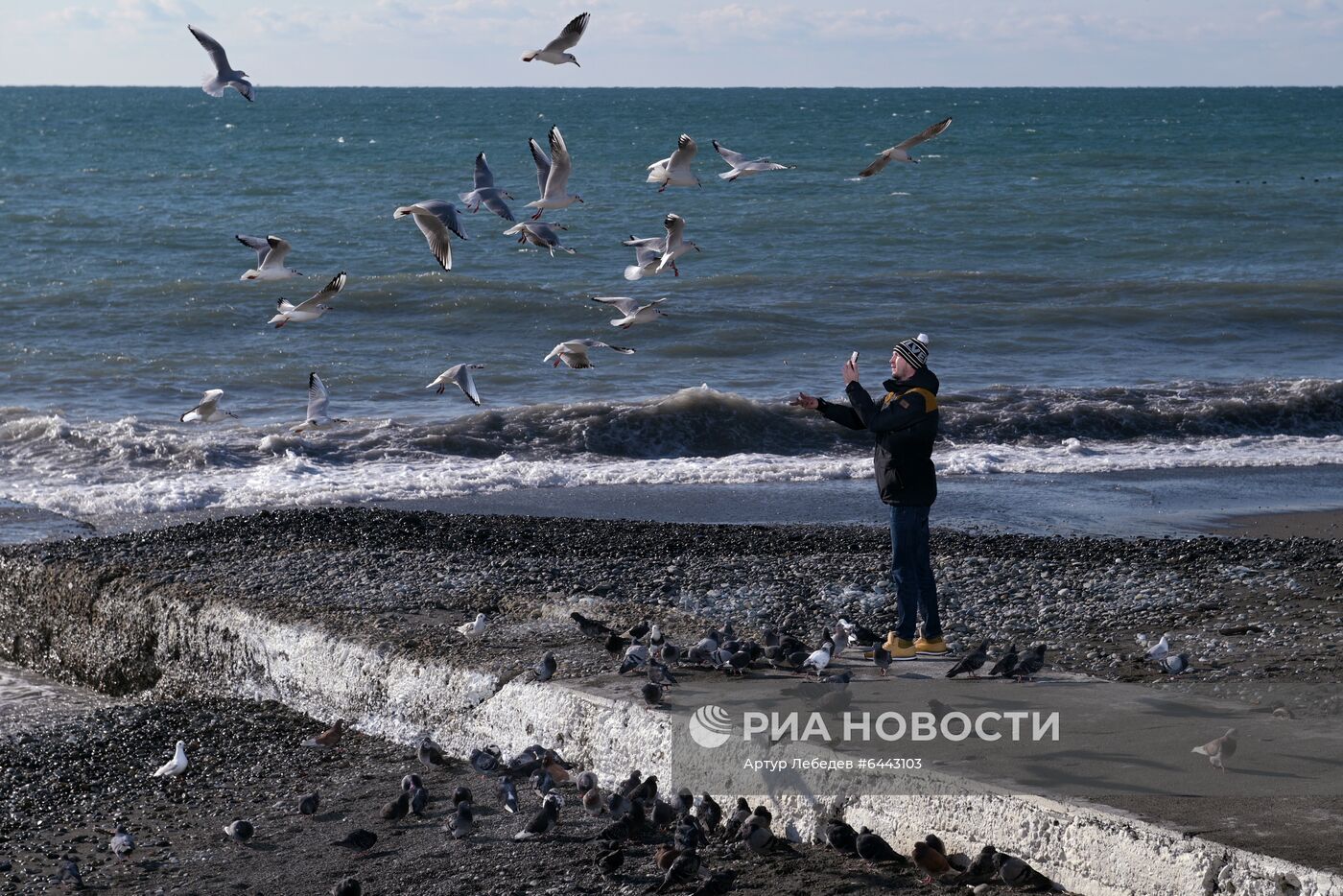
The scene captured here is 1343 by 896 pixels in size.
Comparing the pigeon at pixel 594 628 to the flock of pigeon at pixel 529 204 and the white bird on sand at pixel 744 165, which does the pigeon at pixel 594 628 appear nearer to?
the flock of pigeon at pixel 529 204

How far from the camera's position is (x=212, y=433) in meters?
17.1

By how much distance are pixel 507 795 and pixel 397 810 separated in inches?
20.1

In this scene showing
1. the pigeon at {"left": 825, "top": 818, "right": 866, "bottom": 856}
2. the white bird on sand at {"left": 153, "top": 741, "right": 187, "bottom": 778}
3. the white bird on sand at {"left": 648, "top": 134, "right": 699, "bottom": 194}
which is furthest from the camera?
the white bird on sand at {"left": 648, "top": 134, "right": 699, "bottom": 194}

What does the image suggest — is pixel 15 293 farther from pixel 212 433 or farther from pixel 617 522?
pixel 617 522

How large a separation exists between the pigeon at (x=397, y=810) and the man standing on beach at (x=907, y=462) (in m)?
2.67

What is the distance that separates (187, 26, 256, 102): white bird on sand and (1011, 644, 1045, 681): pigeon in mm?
6276

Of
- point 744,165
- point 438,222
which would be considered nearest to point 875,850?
point 438,222

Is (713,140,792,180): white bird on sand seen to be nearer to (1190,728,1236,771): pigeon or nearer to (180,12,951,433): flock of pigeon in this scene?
(180,12,951,433): flock of pigeon

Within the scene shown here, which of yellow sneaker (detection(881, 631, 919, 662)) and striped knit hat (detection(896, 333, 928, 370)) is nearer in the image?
striped knit hat (detection(896, 333, 928, 370))

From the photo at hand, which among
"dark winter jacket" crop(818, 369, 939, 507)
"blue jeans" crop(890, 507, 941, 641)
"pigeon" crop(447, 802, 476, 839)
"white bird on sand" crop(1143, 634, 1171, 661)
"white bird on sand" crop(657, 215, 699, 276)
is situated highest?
"white bird on sand" crop(657, 215, 699, 276)

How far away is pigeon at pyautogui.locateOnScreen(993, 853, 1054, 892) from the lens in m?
5.15

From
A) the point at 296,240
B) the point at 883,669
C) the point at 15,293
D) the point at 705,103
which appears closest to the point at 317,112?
the point at 705,103

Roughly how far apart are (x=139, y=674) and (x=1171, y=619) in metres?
6.71

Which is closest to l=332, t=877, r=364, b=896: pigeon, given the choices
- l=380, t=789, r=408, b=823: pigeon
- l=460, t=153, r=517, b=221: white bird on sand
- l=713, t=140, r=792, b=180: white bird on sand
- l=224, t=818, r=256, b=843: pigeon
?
l=380, t=789, r=408, b=823: pigeon
